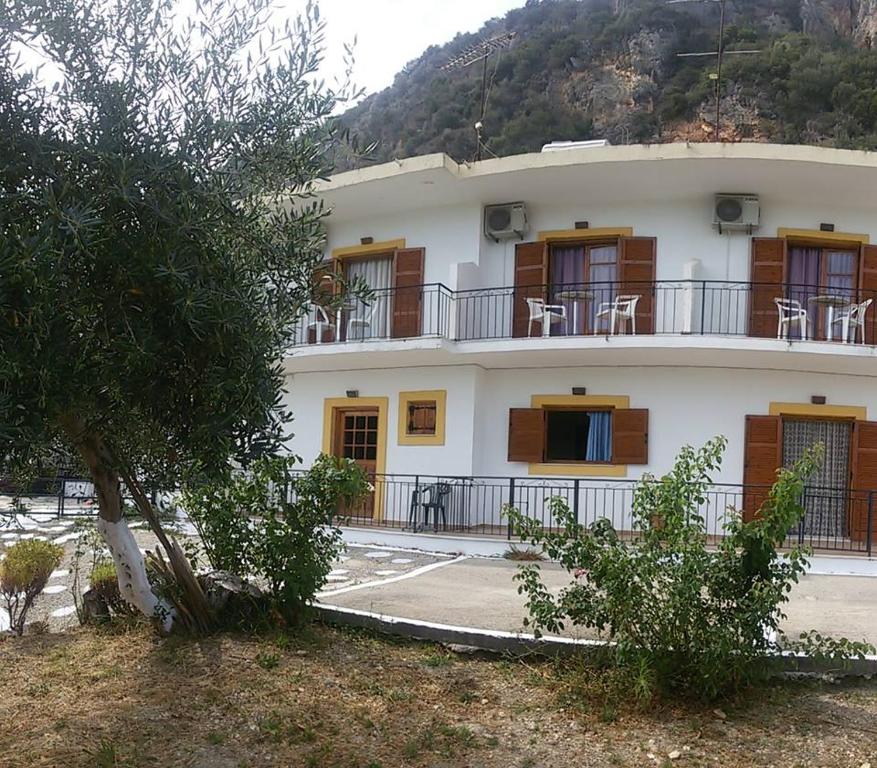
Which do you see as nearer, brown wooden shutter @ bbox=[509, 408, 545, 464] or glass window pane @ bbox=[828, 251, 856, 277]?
glass window pane @ bbox=[828, 251, 856, 277]

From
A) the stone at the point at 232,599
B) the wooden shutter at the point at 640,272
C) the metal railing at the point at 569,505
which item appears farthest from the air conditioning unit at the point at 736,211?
the stone at the point at 232,599

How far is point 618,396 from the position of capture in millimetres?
13633

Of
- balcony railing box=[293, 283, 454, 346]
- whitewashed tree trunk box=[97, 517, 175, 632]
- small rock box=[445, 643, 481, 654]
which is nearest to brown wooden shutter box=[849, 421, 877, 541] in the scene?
balcony railing box=[293, 283, 454, 346]

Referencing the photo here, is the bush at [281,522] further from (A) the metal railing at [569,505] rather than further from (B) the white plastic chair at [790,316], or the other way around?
(B) the white plastic chair at [790,316]

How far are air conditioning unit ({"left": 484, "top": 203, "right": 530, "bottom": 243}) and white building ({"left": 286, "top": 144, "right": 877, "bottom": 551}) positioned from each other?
0.08 meters

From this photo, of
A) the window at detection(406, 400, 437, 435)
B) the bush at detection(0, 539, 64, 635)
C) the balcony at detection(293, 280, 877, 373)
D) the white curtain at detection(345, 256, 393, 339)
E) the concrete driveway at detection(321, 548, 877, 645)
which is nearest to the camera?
the concrete driveway at detection(321, 548, 877, 645)

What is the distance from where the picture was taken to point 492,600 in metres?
7.62

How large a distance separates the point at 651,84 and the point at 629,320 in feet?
116

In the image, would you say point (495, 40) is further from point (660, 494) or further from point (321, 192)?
point (660, 494)

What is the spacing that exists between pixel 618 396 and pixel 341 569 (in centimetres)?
586

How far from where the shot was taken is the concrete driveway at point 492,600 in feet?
21.4

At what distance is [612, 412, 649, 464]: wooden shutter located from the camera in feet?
44.0

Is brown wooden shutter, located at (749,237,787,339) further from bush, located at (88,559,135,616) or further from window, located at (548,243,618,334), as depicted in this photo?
bush, located at (88,559,135,616)

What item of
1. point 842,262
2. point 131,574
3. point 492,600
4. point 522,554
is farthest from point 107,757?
point 842,262
